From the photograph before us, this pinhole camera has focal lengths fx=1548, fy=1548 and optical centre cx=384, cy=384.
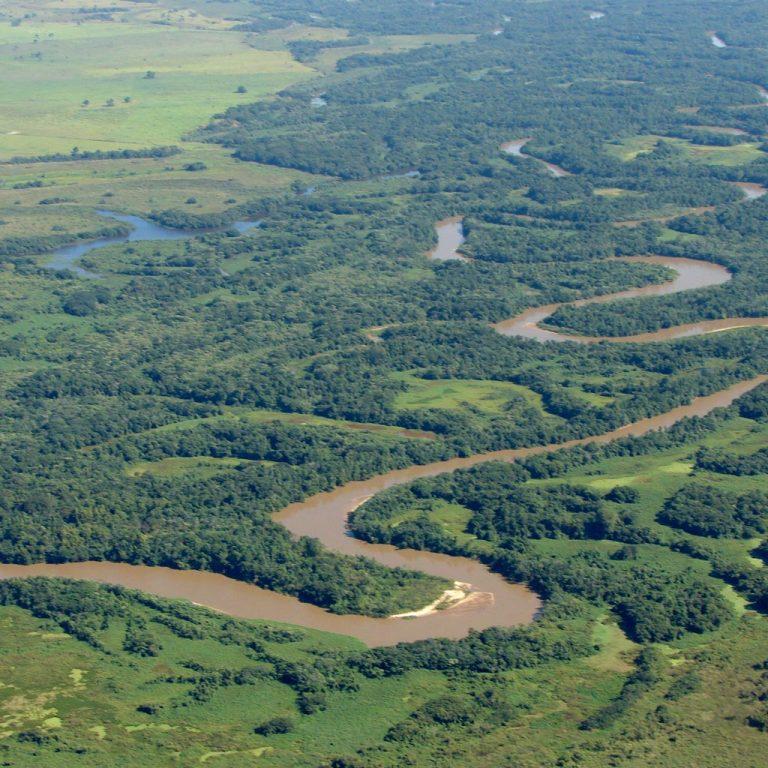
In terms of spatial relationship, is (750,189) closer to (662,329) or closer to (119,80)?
(662,329)

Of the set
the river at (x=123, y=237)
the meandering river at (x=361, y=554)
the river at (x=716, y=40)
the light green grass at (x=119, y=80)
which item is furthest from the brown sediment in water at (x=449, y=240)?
the river at (x=716, y=40)

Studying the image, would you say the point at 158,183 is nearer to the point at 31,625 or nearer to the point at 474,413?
the point at 474,413

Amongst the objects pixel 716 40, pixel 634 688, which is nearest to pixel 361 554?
pixel 634 688

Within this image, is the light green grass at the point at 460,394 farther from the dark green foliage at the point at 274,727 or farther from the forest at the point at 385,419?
the dark green foliage at the point at 274,727

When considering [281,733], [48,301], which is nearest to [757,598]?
[281,733]

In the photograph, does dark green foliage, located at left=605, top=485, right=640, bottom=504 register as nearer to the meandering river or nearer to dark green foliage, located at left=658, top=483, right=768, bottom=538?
dark green foliage, located at left=658, top=483, right=768, bottom=538

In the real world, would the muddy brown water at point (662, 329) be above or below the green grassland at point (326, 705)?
above
